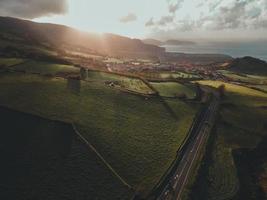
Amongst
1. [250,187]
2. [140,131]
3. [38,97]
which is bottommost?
[250,187]

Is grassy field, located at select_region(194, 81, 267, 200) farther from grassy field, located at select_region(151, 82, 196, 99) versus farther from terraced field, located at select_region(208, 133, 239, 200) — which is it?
grassy field, located at select_region(151, 82, 196, 99)

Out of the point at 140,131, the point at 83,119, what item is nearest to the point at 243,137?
the point at 140,131

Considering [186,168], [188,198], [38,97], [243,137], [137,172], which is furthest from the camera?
[243,137]

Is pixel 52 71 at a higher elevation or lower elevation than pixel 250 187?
higher

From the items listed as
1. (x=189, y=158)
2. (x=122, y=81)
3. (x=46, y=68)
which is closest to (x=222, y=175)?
(x=189, y=158)

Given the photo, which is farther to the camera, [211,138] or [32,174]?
[211,138]

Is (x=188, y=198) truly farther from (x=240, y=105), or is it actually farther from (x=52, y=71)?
(x=52, y=71)

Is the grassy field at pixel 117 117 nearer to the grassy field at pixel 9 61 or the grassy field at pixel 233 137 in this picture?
the grassy field at pixel 233 137
